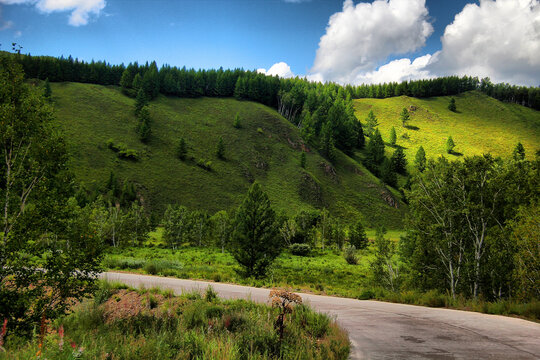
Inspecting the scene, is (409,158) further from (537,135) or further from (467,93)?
(467,93)

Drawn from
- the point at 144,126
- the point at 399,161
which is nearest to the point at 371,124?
the point at 399,161

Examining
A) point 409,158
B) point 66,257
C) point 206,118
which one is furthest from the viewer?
point 409,158

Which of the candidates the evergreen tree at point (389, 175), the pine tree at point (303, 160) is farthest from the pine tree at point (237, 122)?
the evergreen tree at point (389, 175)

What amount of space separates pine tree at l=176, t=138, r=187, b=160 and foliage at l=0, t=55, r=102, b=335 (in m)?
82.5

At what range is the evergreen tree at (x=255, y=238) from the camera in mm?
26906

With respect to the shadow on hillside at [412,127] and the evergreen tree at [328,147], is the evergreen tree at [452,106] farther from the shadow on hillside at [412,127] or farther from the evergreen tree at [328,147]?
the evergreen tree at [328,147]

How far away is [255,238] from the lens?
27.3 m

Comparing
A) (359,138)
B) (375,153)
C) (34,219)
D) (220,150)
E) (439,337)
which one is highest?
(359,138)

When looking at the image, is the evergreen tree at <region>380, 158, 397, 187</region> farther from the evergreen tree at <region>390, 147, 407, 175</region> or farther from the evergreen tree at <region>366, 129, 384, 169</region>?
the evergreen tree at <region>390, 147, 407, 175</region>

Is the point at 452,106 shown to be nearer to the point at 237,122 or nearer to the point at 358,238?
the point at 237,122

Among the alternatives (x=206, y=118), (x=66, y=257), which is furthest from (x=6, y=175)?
(x=206, y=118)

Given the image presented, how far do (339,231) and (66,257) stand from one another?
61037 mm

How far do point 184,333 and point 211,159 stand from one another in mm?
90048

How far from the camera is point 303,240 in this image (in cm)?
6147
